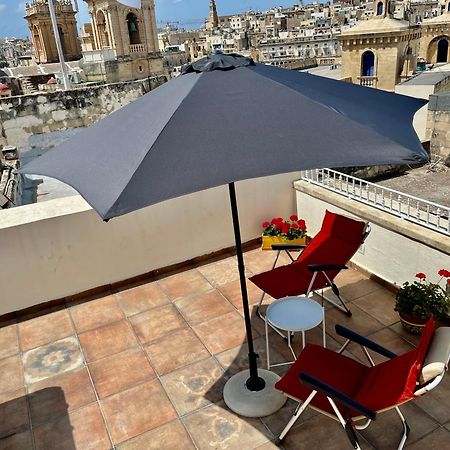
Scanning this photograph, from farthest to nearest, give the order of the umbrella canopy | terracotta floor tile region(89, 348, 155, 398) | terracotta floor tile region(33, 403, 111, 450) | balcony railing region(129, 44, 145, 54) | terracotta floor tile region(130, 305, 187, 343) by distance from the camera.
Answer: balcony railing region(129, 44, 145, 54) → terracotta floor tile region(130, 305, 187, 343) → terracotta floor tile region(89, 348, 155, 398) → terracotta floor tile region(33, 403, 111, 450) → the umbrella canopy

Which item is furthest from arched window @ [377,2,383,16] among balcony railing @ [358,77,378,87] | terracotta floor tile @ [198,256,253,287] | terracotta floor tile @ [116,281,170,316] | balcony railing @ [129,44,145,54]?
terracotta floor tile @ [116,281,170,316]

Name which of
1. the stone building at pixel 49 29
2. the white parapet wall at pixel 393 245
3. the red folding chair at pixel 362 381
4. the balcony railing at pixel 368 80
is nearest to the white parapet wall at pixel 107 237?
the white parapet wall at pixel 393 245

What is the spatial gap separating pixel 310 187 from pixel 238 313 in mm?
2007

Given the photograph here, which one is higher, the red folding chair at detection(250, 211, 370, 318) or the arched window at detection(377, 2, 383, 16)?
the arched window at detection(377, 2, 383, 16)

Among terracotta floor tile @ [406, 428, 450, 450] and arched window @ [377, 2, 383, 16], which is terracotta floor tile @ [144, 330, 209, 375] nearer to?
terracotta floor tile @ [406, 428, 450, 450]

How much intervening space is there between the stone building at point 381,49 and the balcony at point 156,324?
30470 mm

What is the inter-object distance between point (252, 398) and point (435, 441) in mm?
1271

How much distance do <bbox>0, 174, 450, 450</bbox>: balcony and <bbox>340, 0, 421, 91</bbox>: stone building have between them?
30.5 meters

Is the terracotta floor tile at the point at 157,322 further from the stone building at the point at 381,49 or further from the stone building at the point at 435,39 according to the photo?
the stone building at the point at 435,39

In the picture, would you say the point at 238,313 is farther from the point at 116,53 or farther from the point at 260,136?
the point at 116,53

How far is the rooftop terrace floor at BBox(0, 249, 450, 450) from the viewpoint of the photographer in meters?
3.08

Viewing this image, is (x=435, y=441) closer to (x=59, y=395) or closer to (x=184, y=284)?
(x=59, y=395)

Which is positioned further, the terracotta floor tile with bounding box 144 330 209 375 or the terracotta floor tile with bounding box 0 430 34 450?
the terracotta floor tile with bounding box 144 330 209 375

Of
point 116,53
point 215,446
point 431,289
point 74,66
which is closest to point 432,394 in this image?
point 431,289
